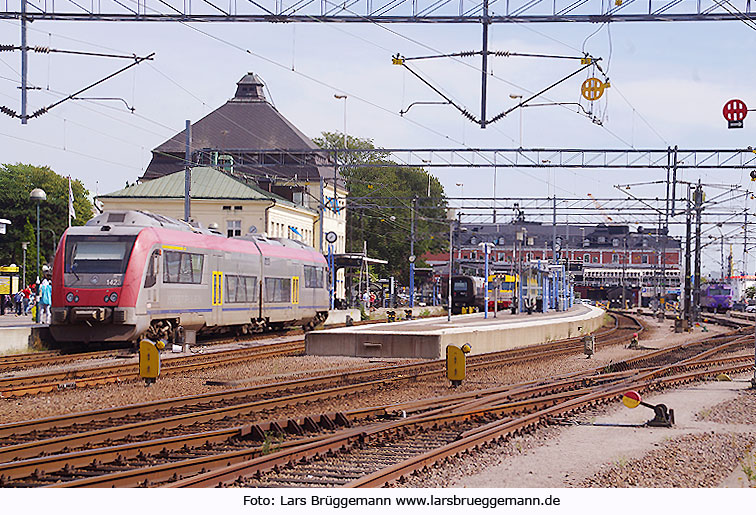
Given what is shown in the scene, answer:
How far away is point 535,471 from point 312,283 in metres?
30.3

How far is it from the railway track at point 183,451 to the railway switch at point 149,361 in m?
4.46

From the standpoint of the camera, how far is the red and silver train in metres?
24.2

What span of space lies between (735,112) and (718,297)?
68.4 m

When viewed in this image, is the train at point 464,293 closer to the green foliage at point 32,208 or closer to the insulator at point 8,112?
the green foliage at point 32,208

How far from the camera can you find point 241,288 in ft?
104

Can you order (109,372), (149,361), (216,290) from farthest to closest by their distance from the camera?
(216,290)
(109,372)
(149,361)

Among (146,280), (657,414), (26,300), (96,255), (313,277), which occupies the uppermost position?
(96,255)

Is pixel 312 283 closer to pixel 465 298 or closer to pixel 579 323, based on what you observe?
pixel 579 323

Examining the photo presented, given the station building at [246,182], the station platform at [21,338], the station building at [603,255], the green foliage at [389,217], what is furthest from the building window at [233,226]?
the station building at [603,255]

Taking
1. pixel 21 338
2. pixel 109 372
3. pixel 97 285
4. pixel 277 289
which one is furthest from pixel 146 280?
pixel 277 289

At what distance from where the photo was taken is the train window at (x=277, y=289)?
34281 millimetres

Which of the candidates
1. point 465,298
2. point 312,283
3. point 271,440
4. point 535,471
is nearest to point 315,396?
point 271,440

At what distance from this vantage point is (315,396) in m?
16.1

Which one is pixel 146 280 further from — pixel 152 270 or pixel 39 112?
pixel 39 112
